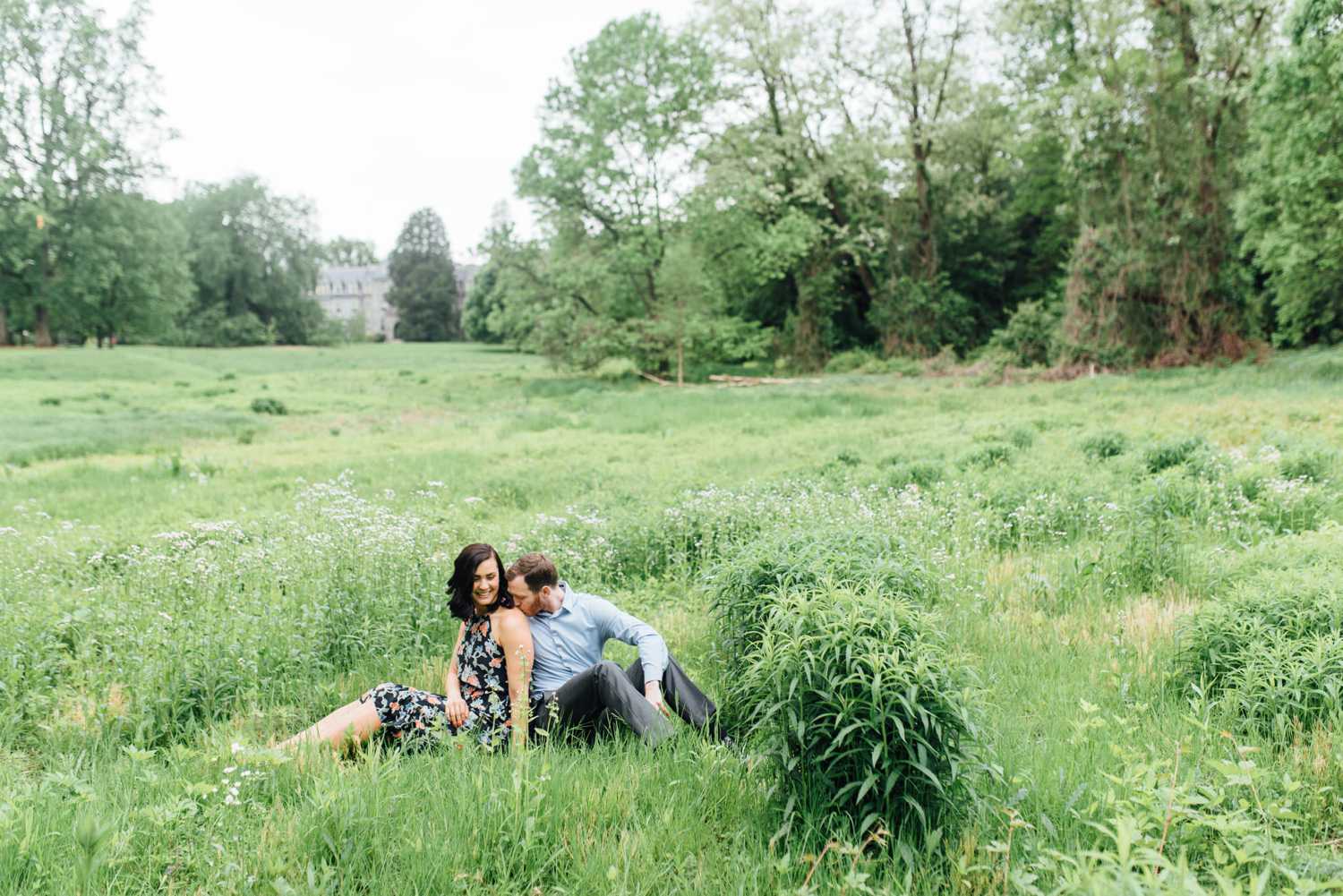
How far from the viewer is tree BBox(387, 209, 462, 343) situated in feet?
288

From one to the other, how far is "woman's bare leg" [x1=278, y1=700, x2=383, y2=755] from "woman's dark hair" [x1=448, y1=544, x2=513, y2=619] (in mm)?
763

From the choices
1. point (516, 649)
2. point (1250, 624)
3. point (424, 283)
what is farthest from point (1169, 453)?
point (424, 283)

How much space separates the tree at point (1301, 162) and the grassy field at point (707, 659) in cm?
841

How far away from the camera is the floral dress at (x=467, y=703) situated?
15.4ft

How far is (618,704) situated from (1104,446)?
9827 millimetres

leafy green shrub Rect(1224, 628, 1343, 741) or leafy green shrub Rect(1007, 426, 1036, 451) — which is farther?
leafy green shrub Rect(1007, 426, 1036, 451)

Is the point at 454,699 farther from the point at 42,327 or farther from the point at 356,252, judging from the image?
the point at 356,252

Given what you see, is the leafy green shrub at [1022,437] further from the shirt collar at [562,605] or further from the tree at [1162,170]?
the tree at [1162,170]

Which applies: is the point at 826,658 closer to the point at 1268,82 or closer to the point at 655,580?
the point at 655,580

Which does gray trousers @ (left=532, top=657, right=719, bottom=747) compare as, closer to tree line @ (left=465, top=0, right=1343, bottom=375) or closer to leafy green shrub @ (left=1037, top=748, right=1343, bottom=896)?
leafy green shrub @ (left=1037, top=748, right=1343, bottom=896)

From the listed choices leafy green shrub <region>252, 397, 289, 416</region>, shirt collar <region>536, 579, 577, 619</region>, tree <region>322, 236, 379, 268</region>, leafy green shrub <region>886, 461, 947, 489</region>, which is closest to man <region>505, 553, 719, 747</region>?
shirt collar <region>536, 579, 577, 619</region>

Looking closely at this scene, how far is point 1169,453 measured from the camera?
10680mm

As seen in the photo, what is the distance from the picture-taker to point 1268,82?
1950 centimetres

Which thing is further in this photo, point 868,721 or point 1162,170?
point 1162,170
